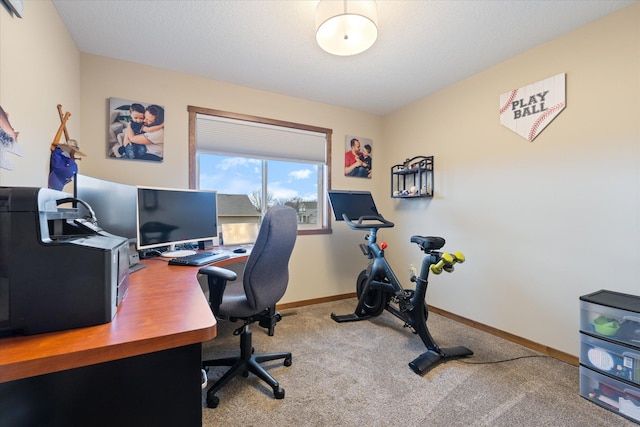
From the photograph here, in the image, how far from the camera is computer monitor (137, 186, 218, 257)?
1898mm

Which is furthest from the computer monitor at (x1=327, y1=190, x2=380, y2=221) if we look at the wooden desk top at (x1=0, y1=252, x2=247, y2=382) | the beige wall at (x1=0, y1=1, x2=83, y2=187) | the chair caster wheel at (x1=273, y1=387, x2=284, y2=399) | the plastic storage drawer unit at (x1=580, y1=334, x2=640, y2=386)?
the beige wall at (x1=0, y1=1, x2=83, y2=187)

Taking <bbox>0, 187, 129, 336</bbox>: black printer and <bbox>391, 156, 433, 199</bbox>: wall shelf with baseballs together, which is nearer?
<bbox>0, 187, 129, 336</bbox>: black printer

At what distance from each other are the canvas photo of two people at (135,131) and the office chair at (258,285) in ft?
5.27

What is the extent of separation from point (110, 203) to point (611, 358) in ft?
10.2

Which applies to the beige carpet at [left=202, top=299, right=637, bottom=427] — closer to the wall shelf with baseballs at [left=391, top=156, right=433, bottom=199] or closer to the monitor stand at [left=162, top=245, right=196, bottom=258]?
the monitor stand at [left=162, top=245, right=196, bottom=258]

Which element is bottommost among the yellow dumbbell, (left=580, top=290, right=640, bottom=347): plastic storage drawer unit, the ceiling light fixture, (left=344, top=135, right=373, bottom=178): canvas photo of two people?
(left=580, top=290, right=640, bottom=347): plastic storage drawer unit

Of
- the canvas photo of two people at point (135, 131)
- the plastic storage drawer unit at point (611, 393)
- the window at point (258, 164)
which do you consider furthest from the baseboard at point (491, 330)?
the canvas photo of two people at point (135, 131)

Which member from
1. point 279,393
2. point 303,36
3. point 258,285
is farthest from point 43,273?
point 303,36

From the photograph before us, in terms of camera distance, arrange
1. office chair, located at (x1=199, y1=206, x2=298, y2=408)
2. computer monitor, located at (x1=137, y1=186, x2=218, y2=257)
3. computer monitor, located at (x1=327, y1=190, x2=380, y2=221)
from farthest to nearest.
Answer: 1. computer monitor, located at (x1=327, y1=190, x2=380, y2=221)
2. computer monitor, located at (x1=137, y1=186, x2=218, y2=257)
3. office chair, located at (x1=199, y1=206, x2=298, y2=408)

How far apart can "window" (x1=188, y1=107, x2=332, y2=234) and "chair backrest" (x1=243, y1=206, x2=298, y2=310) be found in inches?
55.9

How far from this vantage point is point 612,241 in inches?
71.9

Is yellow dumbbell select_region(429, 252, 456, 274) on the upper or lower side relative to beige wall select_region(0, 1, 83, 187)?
lower

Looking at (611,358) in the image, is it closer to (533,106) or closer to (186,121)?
(533,106)

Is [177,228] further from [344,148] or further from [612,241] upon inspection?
[612,241]
